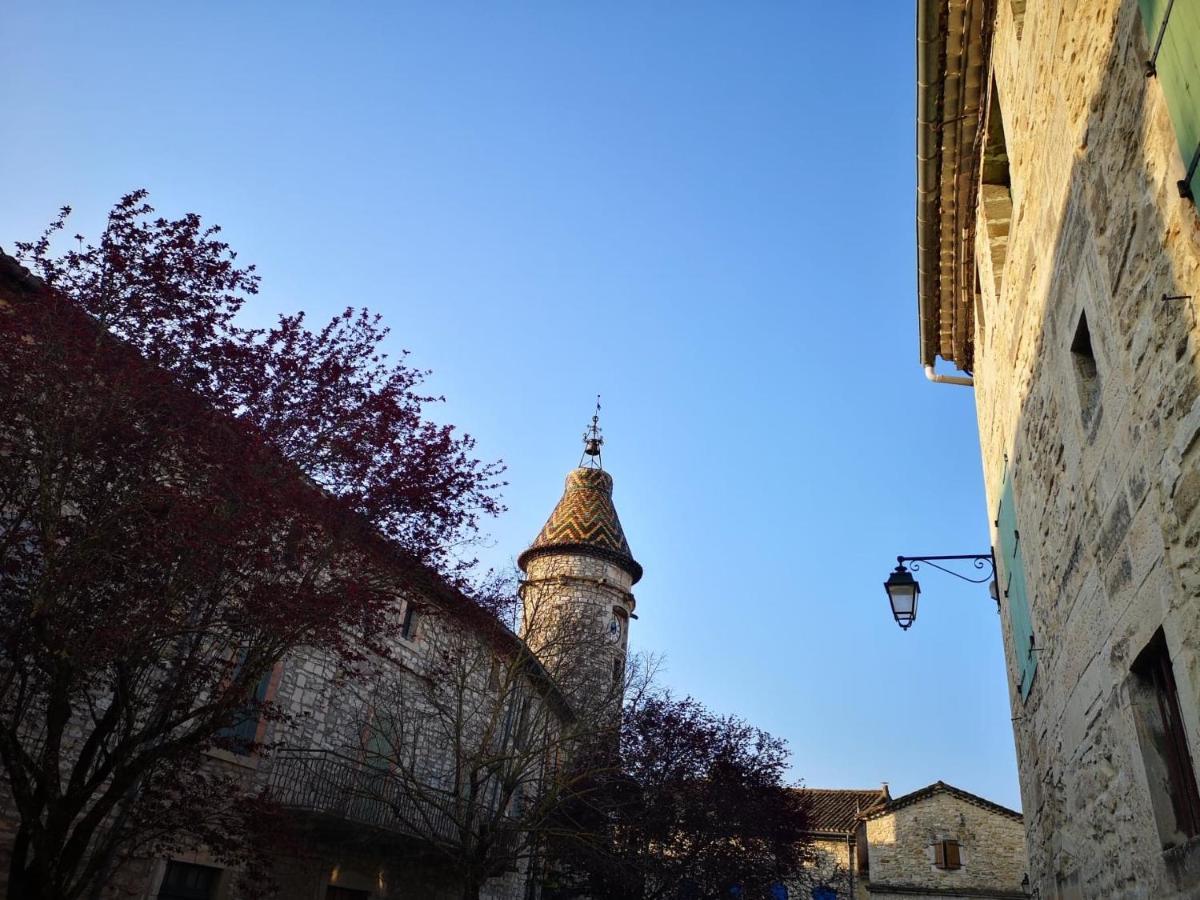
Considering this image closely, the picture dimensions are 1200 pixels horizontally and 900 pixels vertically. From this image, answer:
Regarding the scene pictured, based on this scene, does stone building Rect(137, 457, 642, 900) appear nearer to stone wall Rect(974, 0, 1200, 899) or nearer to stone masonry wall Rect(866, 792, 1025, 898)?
stone wall Rect(974, 0, 1200, 899)

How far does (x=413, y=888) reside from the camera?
16.3m

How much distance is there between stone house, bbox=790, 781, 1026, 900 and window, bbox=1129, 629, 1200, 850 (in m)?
29.1

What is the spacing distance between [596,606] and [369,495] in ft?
56.8

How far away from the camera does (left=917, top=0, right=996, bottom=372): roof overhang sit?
7.19 m

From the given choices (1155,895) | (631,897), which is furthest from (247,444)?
(631,897)

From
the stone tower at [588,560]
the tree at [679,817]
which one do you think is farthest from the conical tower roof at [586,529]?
the tree at [679,817]

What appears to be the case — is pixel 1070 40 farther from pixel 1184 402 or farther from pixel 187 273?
pixel 187 273

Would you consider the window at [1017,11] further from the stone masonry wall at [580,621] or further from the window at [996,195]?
the stone masonry wall at [580,621]

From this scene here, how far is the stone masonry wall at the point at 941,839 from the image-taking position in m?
31.0

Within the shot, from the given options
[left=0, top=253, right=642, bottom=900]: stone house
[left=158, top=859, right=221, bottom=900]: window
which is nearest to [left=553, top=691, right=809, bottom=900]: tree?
[left=0, top=253, right=642, bottom=900]: stone house

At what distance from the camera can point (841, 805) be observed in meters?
37.0

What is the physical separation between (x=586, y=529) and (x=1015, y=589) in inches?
752

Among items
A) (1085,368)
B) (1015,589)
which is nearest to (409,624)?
(1015,589)

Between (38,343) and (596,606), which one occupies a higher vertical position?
(596,606)
